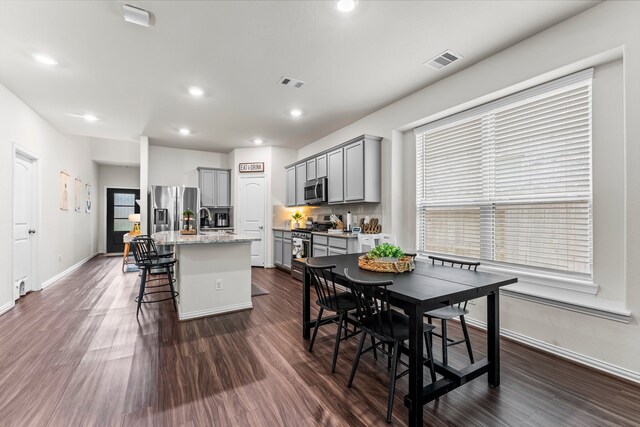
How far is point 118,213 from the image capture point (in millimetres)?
8836

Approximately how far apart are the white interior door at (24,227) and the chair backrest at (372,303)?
4.71m

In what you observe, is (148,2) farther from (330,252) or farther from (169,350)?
(330,252)

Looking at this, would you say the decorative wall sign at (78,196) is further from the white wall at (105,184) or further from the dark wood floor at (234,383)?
the dark wood floor at (234,383)

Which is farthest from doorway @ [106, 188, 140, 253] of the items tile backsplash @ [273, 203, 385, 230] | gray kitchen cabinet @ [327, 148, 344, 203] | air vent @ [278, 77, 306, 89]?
air vent @ [278, 77, 306, 89]

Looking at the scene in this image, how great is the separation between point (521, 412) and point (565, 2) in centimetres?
299

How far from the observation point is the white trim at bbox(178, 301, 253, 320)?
336cm

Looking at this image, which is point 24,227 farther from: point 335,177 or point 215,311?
point 335,177

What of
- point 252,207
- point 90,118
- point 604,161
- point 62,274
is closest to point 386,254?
point 604,161

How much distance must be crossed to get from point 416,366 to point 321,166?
4181 mm

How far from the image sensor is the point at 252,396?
1976mm

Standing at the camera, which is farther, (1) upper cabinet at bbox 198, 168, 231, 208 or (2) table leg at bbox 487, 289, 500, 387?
(1) upper cabinet at bbox 198, 168, 231, 208

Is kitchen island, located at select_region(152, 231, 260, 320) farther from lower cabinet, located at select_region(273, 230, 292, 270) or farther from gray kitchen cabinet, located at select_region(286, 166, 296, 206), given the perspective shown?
gray kitchen cabinet, located at select_region(286, 166, 296, 206)

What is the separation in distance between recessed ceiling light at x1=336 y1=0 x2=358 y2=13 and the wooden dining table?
2.08 meters

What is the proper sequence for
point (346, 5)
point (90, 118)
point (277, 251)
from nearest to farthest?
point (346, 5) < point (90, 118) < point (277, 251)
